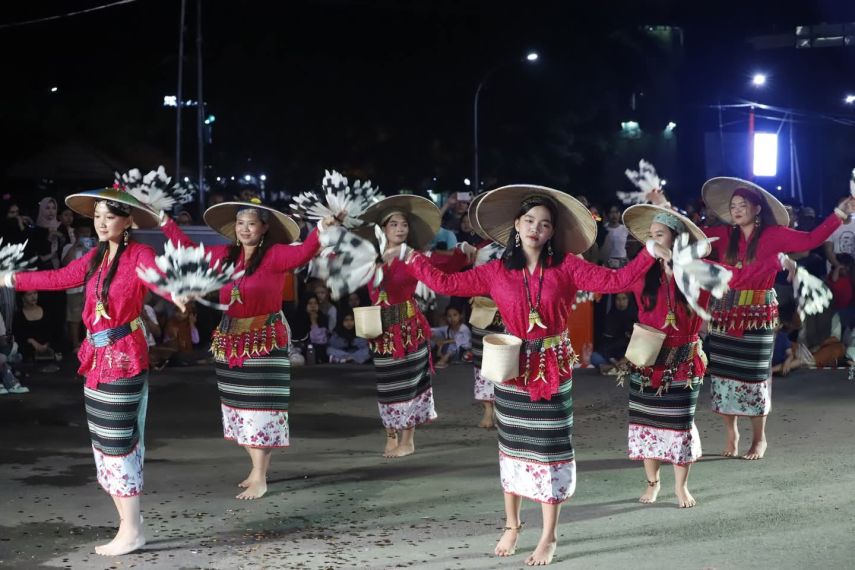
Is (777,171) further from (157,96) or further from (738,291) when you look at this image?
(738,291)

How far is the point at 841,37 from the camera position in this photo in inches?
1257

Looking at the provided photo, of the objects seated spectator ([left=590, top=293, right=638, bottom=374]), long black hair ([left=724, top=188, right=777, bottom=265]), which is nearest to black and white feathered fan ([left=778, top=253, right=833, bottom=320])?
long black hair ([left=724, top=188, right=777, bottom=265])

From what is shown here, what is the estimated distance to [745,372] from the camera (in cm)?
798

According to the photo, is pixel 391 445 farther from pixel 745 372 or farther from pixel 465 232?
pixel 465 232

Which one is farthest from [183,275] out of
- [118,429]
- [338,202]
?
[338,202]

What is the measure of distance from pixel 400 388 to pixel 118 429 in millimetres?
2813

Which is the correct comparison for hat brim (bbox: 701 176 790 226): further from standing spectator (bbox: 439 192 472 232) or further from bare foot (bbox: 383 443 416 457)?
standing spectator (bbox: 439 192 472 232)

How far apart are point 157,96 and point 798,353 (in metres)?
27.9

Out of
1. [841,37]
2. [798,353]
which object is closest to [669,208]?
[798,353]

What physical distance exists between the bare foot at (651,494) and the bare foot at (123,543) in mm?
2889

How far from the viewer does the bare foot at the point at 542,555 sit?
5500 mm

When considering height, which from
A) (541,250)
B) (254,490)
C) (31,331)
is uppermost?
(541,250)

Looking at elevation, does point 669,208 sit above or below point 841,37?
below

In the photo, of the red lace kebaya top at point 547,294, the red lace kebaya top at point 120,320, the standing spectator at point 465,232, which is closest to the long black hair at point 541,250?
the red lace kebaya top at point 547,294
